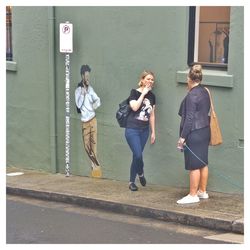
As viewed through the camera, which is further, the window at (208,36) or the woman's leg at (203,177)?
the window at (208,36)

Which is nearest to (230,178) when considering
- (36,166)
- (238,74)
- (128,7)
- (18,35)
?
(238,74)

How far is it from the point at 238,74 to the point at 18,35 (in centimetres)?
464

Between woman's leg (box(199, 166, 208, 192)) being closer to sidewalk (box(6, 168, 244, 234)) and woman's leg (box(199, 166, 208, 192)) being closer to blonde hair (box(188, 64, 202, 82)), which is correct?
sidewalk (box(6, 168, 244, 234))

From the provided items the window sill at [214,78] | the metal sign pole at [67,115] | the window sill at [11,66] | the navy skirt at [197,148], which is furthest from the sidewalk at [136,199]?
the window sill at [11,66]

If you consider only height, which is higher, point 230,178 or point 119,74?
point 119,74

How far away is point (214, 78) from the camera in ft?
28.7

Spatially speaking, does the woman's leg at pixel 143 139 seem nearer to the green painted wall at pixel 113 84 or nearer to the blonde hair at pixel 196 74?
the green painted wall at pixel 113 84

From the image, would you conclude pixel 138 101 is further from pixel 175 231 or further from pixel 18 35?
pixel 18 35

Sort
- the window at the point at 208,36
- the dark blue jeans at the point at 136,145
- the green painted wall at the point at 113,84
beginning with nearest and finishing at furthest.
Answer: the green painted wall at the point at 113,84, the window at the point at 208,36, the dark blue jeans at the point at 136,145

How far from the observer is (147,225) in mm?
7742

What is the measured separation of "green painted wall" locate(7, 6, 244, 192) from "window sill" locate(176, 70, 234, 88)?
1cm

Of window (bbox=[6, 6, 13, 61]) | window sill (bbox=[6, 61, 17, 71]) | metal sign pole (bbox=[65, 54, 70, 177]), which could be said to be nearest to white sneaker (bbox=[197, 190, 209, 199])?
metal sign pole (bbox=[65, 54, 70, 177])

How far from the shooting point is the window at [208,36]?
901 centimetres

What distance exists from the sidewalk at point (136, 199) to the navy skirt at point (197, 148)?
0.54 m
